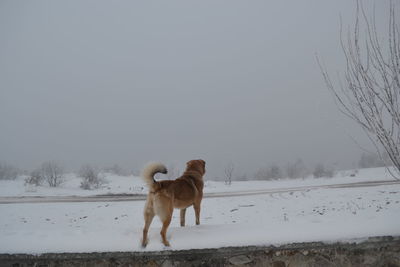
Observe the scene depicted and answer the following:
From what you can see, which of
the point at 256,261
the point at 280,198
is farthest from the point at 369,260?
the point at 280,198

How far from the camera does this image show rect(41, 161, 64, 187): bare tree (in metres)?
26.2

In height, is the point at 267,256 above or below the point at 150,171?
below

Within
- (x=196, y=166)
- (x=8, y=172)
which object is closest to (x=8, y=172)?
(x=8, y=172)

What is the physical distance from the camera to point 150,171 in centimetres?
394

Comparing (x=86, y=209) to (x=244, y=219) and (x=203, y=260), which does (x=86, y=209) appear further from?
(x=203, y=260)

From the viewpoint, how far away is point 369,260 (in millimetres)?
3605

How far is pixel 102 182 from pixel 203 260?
24.9m

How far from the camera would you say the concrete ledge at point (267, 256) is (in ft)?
11.8

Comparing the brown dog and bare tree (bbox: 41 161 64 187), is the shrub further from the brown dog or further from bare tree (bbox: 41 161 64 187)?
the brown dog

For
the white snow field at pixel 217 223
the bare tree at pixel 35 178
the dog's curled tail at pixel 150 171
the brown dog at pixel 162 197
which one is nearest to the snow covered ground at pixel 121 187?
the bare tree at pixel 35 178

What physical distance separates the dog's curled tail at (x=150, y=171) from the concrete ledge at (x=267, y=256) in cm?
87

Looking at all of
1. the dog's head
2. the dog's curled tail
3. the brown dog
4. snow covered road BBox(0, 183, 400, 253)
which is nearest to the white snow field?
snow covered road BBox(0, 183, 400, 253)

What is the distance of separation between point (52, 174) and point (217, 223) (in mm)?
21664

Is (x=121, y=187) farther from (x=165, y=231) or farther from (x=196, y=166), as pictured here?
(x=165, y=231)
